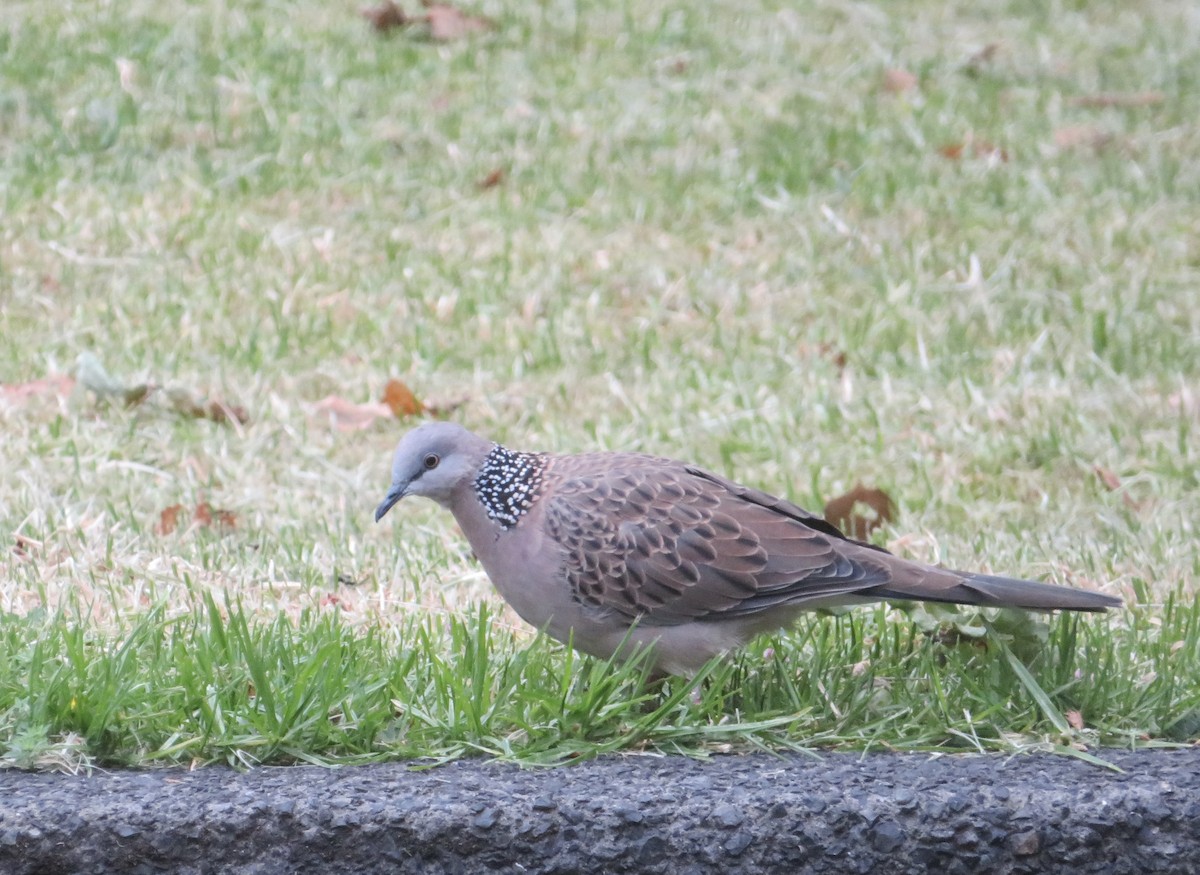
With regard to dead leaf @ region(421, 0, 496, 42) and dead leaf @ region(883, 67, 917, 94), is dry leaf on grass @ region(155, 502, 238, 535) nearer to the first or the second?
dead leaf @ region(421, 0, 496, 42)

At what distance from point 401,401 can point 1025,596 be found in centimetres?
328

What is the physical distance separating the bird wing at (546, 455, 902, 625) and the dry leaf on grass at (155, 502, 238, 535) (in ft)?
6.04

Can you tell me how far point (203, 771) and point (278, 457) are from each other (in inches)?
108

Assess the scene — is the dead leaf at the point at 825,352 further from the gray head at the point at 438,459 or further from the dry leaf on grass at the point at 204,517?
the gray head at the point at 438,459

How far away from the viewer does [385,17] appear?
9.86m

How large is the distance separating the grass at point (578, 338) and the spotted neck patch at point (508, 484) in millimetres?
251

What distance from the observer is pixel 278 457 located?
609cm

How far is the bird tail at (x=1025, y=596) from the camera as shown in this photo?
366cm

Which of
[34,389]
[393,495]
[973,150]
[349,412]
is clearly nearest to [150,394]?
[34,389]

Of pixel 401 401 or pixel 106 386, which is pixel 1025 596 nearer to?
pixel 401 401

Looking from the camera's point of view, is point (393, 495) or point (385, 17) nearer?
point (393, 495)

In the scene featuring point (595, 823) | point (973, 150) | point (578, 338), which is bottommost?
point (595, 823)

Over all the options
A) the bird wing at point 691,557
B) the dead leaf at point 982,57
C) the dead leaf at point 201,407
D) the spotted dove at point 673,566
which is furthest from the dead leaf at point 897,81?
the bird wing at point 691,557

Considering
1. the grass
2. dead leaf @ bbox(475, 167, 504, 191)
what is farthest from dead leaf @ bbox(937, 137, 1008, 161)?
dead leaf @ bbox(475, 167, 504, 191)
